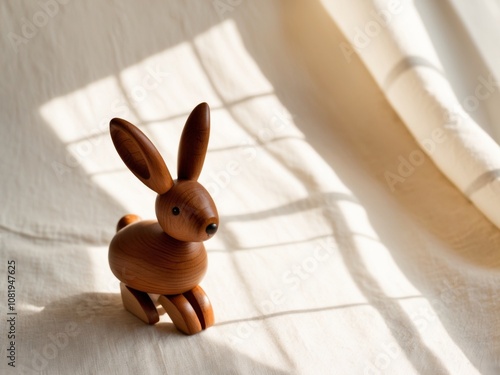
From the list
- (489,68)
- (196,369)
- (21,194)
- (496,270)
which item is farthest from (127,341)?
(489,68)

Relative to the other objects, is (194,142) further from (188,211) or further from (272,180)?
(272,180)

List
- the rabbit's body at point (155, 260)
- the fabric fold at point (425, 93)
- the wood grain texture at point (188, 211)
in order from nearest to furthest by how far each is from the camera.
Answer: the wood grain texture at point (188, 211)
the rabbit's body at point (155, 260)
the fabric fold at point (425, 93)

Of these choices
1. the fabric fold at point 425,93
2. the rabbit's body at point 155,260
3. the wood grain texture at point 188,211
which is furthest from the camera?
the fabric fold at point 425,93

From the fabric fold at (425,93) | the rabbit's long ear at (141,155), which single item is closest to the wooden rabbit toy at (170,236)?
the rabbit's long ear at (141,155)

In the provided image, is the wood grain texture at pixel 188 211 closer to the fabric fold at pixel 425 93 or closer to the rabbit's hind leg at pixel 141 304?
the rabbit's hind leg at pixel 141 304

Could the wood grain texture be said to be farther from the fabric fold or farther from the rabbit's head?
the fabric fold

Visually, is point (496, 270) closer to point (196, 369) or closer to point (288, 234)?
point (288, 234)

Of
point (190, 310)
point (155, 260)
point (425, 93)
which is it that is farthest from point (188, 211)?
point (425, 93)
